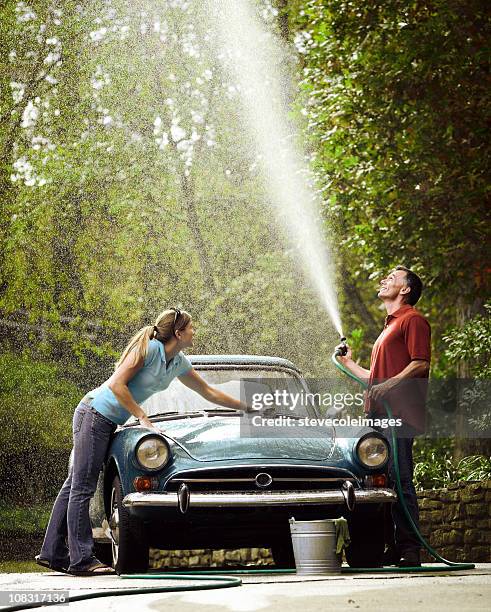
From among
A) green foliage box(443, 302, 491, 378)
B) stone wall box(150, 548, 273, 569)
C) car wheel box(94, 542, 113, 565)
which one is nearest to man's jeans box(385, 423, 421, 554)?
car wheel box(94, 542, 113, 565)

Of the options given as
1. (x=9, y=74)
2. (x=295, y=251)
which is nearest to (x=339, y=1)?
(x=295, y=251)

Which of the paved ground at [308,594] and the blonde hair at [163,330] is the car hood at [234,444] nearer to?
the blonde hair at [163,330]

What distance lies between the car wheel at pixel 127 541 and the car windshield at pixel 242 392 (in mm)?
1036

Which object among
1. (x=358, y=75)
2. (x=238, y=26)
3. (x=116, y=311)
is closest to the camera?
(x=358, y=75)

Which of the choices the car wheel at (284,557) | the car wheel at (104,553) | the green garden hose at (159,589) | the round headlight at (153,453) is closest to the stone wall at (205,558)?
the car wheel at (284,557)

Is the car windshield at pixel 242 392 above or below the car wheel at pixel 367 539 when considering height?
above

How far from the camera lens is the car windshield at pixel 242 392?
8.80 meters

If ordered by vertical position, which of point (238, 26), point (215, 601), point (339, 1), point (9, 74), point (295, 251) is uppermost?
point (238, 26)

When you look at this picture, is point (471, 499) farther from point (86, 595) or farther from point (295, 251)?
point (295, 251)

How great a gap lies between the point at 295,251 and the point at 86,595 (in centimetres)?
1469

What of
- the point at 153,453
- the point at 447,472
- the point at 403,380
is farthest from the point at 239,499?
the point at 447,472

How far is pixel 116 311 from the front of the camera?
20.2 meters

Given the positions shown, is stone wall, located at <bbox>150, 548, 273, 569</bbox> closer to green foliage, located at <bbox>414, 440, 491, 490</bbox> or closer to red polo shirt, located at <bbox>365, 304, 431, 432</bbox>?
green foliage, located at <bbox>414, 440, 491, 490</bbox>

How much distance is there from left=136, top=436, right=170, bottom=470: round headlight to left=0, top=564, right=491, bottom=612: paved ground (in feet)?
2.17
